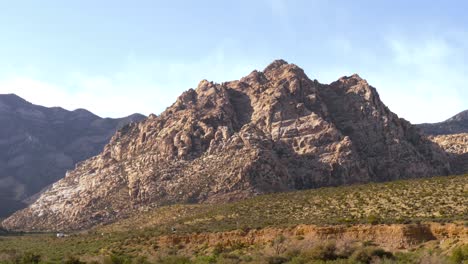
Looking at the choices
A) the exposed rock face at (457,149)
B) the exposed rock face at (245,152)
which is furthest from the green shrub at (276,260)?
the exposed rock face at (457,149)

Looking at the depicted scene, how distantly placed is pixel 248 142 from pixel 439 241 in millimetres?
60575

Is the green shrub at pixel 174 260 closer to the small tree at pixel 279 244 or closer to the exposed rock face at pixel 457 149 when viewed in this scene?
the small tree at pixel 279 244

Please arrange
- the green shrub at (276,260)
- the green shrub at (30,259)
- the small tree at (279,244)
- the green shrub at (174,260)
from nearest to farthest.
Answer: the green shrub at (276,260) < the small tree at (279,244) < the green shrub at (174,260) < the green shrub at (30,259)

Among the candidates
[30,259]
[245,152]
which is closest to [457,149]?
[245,152]

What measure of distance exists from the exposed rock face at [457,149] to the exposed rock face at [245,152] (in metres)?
5.47

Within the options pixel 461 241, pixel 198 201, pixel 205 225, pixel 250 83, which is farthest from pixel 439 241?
pixel 250 83

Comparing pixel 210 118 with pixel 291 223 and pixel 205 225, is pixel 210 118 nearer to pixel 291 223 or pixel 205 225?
pixel 205 225

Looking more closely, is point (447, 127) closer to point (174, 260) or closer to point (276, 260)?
point (174, 260)

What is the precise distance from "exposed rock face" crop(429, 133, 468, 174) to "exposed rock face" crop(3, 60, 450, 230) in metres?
5.47

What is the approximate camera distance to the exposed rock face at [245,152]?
9450 centimetres

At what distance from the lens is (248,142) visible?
98.9 meters

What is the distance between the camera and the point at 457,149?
126688 millimetres

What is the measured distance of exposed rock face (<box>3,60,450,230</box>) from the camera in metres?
94.5

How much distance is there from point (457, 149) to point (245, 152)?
60.4 meters
